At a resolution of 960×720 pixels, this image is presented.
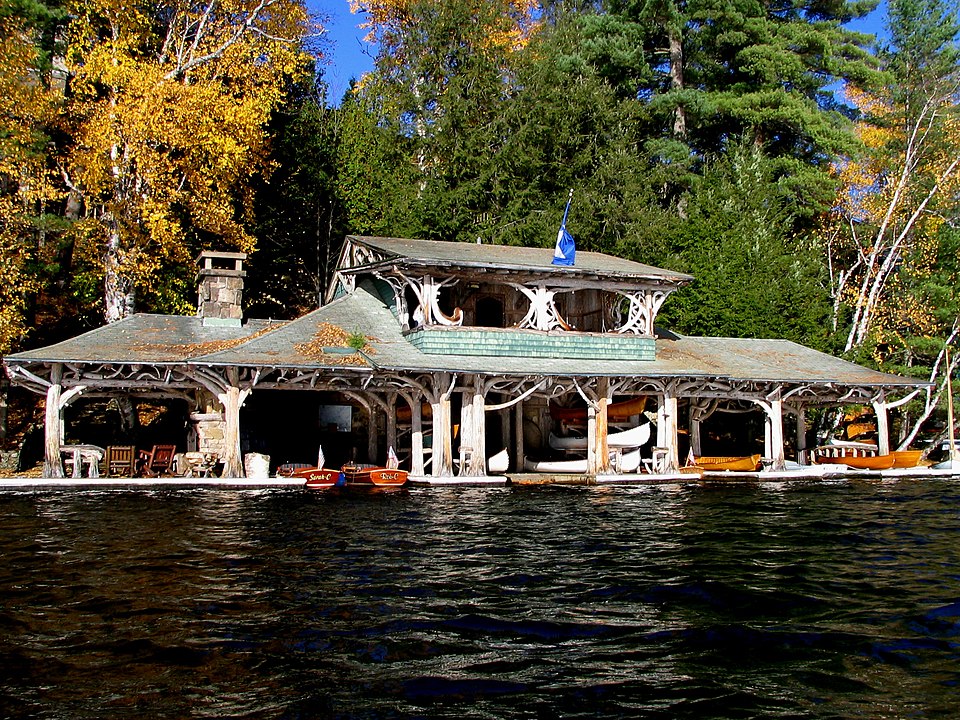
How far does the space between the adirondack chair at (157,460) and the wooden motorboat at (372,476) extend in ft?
16.8

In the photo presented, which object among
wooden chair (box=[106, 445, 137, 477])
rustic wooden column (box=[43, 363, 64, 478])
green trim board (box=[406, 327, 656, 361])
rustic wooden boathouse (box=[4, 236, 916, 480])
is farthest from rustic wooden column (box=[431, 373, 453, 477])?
rustic wooden column (box=[43, 363, 64, 478])

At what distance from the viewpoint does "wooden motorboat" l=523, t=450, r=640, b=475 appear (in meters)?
28.8

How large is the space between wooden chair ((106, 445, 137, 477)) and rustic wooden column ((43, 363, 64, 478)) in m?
1.38

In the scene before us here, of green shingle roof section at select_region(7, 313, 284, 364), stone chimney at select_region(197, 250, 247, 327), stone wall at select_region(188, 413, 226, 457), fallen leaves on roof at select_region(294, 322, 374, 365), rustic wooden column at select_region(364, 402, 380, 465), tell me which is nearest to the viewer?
green shingle roof section at select_region(7, 313, 284, 364)

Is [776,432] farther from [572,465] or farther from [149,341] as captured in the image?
[149,341]

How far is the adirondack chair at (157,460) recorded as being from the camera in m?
26.3

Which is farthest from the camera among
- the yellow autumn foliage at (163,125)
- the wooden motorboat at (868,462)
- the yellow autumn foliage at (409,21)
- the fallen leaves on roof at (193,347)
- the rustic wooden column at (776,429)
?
the yellow autumn foliage at (409,21)

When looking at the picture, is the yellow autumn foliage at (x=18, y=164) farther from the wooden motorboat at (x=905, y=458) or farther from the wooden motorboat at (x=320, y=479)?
the wooden motorboat at (x=905, y=458)

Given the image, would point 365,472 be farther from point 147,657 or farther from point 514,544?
point 147,657

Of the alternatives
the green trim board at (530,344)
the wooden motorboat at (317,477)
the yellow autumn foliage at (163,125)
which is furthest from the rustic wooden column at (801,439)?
the yellow autumn foliage at (163,125)

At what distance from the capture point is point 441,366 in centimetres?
2583

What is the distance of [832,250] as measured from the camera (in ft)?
157

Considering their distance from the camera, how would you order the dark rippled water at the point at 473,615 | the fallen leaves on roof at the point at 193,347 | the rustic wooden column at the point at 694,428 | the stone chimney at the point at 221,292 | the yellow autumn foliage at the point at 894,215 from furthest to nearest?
the yellow autumn foliage at the point at 894,215 < the rustic wooden column at the point at 694,428 < the stone chimney at the point at 221,292 < the fallen leaves on roof at the point at 193,347 < the dark rippled water at the point at 473,615

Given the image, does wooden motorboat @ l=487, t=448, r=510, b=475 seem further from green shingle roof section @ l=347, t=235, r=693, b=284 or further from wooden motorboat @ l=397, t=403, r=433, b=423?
green shingle roof section @ l=347, t=235, r=693, b=284
